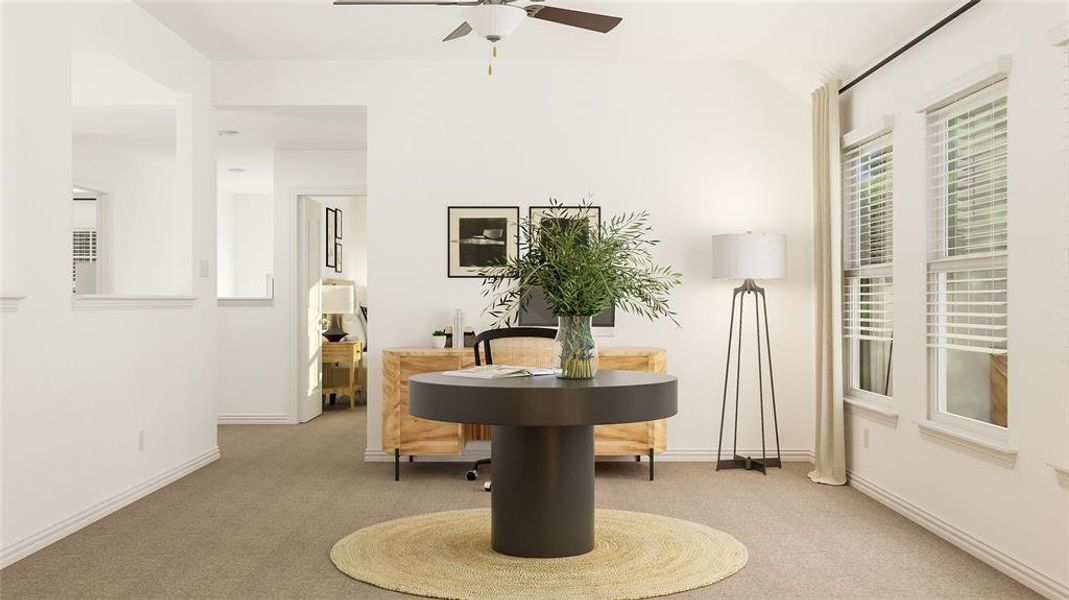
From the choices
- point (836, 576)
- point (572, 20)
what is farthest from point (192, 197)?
point (836, 576)

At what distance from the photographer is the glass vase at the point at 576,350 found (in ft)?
11.6

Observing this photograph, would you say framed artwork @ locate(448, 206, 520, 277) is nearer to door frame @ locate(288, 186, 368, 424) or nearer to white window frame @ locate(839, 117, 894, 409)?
white window frame @ locate(839, 117, 894, 409)

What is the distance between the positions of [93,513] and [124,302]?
3.68ft

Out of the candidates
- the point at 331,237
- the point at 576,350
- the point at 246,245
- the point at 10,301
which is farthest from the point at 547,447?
the point at 246,245

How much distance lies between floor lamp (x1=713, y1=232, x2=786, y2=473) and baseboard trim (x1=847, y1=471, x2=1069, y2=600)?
84cm

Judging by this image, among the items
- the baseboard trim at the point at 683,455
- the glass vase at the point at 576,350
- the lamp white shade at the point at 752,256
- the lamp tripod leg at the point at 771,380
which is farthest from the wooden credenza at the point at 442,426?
the glass vase at the point at 576,350

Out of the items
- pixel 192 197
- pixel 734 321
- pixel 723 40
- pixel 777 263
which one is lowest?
pixel 734 321

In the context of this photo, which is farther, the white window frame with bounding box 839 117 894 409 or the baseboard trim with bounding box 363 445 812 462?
the baseboard trim with bounding box 363 445 812 462

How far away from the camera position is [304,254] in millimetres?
8172

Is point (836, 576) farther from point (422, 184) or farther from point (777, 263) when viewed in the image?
point (422, 184)

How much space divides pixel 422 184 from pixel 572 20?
2404 millimetres

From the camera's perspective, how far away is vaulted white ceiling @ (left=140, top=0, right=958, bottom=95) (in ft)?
15.9

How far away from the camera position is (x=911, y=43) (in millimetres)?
4492

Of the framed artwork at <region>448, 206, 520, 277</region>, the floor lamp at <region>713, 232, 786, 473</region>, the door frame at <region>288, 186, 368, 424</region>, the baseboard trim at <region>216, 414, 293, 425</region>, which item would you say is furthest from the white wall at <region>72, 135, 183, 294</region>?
the floor lamp at <region>713, 232, 786, 473</region>
